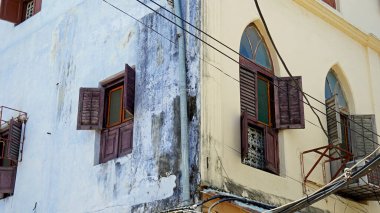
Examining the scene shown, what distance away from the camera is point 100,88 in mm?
10633

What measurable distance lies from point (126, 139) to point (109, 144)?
15.5 inches

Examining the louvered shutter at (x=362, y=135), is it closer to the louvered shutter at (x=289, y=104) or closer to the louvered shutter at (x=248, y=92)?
the louvered shutter at (x=289, y=104)

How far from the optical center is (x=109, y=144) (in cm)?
1027

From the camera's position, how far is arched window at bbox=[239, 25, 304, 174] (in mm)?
9961

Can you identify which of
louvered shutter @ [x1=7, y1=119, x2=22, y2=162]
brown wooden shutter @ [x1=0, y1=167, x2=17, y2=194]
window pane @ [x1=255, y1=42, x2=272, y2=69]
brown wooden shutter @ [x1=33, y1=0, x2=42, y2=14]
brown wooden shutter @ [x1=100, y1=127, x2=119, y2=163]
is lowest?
brown wooden shutter @ [x1=0, y1=167, x2=17, y2=194]

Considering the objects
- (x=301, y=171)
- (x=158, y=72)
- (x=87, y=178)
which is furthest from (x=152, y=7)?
(x=301, y=171)

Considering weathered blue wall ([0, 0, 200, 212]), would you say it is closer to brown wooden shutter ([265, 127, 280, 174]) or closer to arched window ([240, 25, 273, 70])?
→ arched window ([240, 25, 273, 70])

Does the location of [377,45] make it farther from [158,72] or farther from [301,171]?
[158,72]

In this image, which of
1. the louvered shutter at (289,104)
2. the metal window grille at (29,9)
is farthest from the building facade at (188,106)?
the metal window grille at (29,9)

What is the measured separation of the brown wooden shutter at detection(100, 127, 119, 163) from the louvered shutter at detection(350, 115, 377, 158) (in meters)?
4.13

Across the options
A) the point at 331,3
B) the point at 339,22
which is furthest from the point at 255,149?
the point at 331,3

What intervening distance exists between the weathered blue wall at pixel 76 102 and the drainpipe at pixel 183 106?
0.33 ft

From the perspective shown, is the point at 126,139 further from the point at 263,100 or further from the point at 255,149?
the point at 263,100

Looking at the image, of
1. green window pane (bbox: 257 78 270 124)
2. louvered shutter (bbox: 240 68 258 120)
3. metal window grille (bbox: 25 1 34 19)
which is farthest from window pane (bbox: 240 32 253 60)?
metal window grille (bbox: 25 1 34 19)
